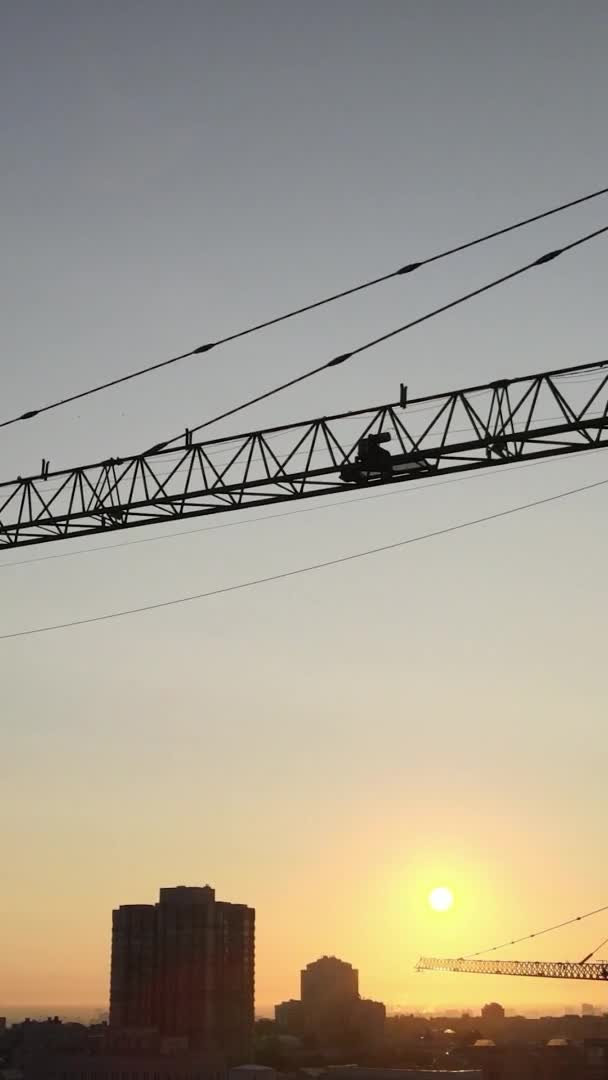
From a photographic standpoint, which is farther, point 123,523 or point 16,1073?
point 16,1073

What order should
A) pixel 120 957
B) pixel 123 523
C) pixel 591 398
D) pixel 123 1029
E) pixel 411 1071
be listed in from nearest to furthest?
→ pixel 591 398 → pixel 123 523 → pixel 411 1071 → pixel 123 1029 → pixel 120 957

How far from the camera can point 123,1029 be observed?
16088 centimetres

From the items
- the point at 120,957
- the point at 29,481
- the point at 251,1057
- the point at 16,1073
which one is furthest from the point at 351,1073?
the point at 29,481

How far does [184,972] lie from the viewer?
171m

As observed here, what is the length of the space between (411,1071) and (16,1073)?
6056 cm

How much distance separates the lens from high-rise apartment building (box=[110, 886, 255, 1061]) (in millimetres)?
169500

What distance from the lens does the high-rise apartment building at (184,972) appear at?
170 metres

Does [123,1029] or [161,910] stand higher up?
[161,910]

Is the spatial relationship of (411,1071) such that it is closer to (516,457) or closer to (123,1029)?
(123,1029)

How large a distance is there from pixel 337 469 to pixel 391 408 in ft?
8.05

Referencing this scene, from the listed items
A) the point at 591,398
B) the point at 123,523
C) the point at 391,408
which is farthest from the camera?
the point at 123,523

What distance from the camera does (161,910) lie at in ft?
574

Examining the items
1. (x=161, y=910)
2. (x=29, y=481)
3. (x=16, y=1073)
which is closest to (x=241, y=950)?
(x=161, y=910)

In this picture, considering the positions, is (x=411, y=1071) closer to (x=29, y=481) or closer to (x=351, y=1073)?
(x=351, y=1073)
